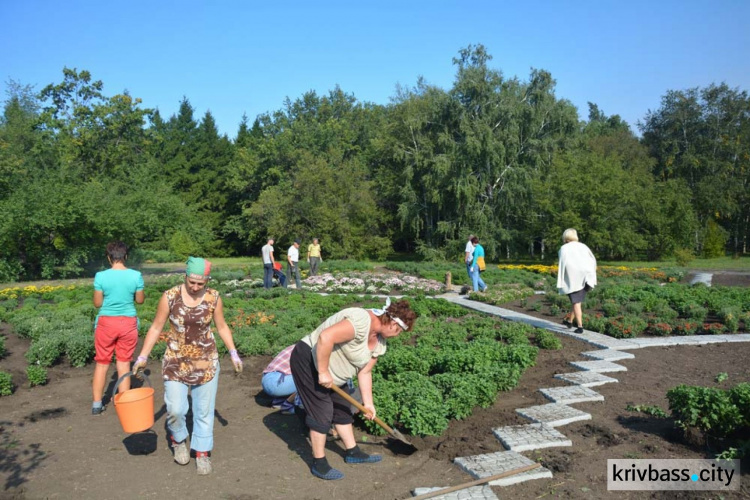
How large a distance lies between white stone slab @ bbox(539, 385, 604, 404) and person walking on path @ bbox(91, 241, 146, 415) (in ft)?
15.5

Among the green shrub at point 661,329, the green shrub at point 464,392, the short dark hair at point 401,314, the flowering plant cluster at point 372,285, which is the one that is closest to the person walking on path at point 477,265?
the flowering plant cluster at point 372,285

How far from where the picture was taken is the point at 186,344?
4.89 m

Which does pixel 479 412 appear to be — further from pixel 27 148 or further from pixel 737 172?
pixel 737 172

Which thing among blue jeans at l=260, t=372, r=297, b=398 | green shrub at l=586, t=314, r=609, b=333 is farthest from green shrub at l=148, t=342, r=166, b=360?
green shrub at l=586, t=314, r=609, b=333

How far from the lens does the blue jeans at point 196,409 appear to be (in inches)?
193

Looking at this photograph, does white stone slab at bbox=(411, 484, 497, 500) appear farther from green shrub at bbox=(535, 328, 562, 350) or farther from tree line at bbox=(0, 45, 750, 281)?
tree line at bbox=(0, 45, 750, 281)

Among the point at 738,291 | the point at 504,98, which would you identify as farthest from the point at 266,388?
the point at 504,98

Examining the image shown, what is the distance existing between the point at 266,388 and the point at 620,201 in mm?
28593

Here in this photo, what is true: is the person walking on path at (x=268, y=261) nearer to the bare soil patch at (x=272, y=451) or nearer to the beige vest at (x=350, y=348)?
the bare soil patch at (x=272, y=451)

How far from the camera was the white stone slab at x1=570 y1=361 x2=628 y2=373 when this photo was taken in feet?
25.2

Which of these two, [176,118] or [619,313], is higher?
[176,118]

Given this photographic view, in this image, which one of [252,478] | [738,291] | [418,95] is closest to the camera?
[252,478]

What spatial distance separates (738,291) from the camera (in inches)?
573

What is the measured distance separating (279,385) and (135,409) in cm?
172
